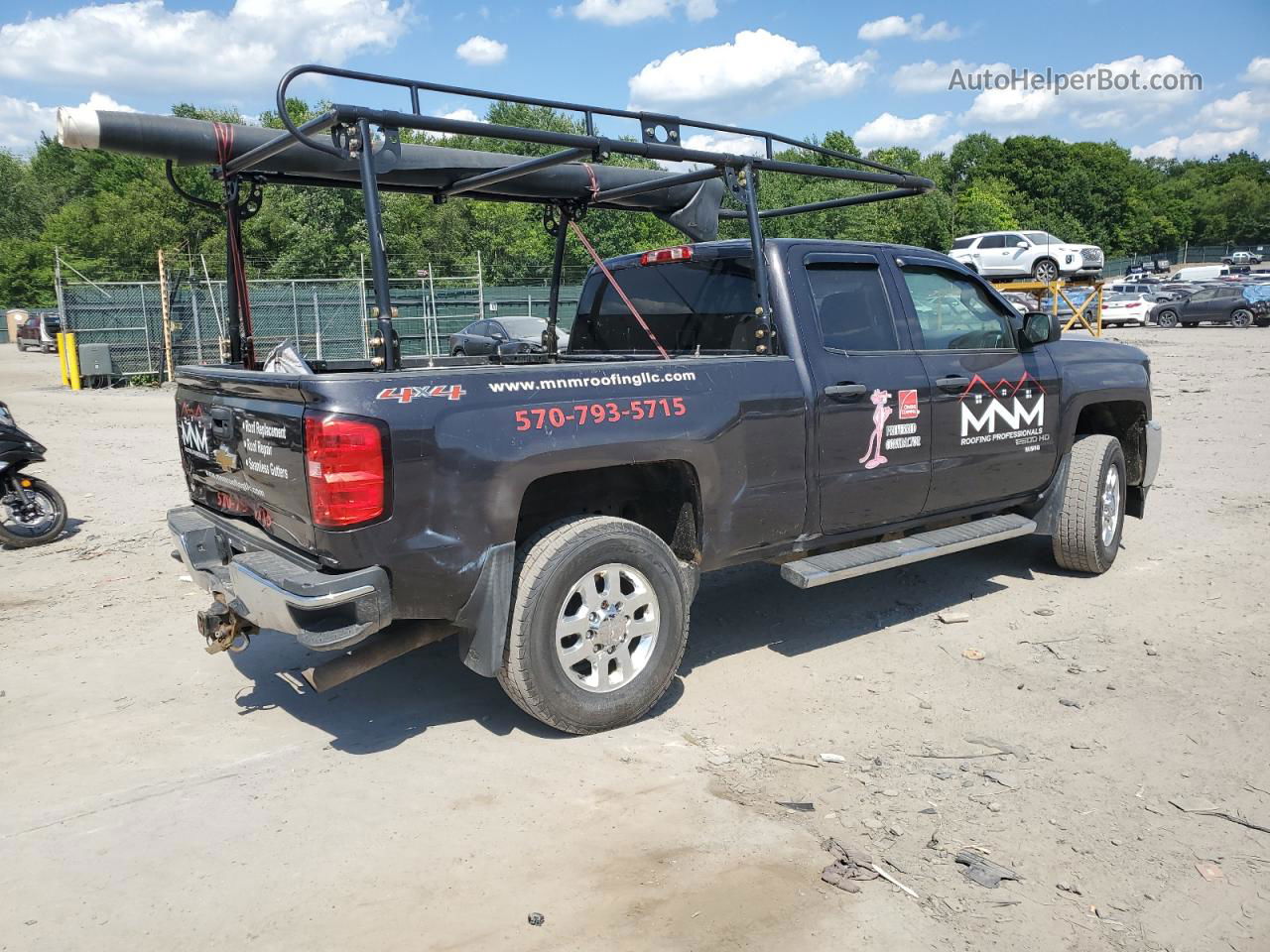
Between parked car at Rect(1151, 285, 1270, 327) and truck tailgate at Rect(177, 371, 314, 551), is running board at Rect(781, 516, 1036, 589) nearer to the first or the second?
truck tailgate at Rect(177, 371, 314, 551)

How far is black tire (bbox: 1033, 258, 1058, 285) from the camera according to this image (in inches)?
1153

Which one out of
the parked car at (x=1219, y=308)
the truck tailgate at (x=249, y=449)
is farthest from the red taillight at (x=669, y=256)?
the parked car at (x=1219, y=308)

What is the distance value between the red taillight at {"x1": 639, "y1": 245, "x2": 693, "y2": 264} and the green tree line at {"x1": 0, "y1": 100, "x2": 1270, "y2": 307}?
117cm

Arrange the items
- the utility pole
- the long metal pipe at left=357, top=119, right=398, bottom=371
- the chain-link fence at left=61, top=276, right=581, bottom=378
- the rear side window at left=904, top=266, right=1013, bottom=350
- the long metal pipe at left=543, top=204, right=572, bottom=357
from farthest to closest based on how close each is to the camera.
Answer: the chain-link fence at left=61, top=276, right=581, bottom=378 → the utility pole → the long metal pipe at left=543, top=204, right=572, bottom=357 → the rear side window at left=904, top=266, right=1013, bottom=350 → the long metal pipe at left=357, top=119, right=398, bottom=371

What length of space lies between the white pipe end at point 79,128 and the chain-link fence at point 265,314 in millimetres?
14548

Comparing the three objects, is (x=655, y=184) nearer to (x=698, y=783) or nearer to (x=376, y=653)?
(x=376, y=653)

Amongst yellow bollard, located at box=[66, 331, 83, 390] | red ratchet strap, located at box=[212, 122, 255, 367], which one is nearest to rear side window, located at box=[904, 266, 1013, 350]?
red ratchet strap, located at box=[212, 122, 255, 367]

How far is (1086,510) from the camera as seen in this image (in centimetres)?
621

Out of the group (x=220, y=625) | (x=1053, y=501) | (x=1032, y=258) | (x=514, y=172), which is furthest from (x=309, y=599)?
(x=1032, y=258)

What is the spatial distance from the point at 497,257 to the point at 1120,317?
24.0 metres

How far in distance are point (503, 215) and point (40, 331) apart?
59.7ft

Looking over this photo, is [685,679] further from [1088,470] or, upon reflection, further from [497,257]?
[497,257]

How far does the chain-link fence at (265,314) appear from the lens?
21.7 m

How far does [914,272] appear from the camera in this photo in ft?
18.3
